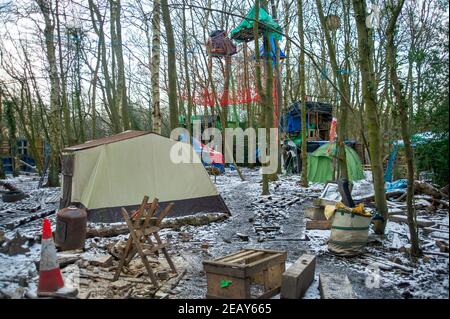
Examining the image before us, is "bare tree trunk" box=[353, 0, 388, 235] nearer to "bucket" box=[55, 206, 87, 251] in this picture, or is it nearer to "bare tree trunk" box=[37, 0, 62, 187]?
"bucket" box=[55, 206, 87, 251]

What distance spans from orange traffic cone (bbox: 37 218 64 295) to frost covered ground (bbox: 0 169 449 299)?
0.29 m

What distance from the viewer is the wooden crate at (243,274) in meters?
4.41

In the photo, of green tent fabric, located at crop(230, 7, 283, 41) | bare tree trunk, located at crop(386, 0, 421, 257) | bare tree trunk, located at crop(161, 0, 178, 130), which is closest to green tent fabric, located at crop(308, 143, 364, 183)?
green tent fabric, located at crop(230, 7, 283, 41)

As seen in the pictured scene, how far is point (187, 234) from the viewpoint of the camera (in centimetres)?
815

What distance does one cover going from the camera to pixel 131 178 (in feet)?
30.3

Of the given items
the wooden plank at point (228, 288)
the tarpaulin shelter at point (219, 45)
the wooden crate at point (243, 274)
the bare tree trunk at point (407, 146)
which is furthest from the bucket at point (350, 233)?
the tarpaulin shelter at point (219, 45)

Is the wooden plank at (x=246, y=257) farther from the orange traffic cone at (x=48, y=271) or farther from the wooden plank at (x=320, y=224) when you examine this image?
the wooden plank at (x=320, y=224)

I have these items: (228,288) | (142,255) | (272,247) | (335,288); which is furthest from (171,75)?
(335,288)

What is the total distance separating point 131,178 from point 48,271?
4639 mm

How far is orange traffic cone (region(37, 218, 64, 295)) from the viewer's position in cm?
464

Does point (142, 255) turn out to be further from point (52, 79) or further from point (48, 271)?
point (52, 79)

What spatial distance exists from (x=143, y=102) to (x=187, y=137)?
24399 mm
